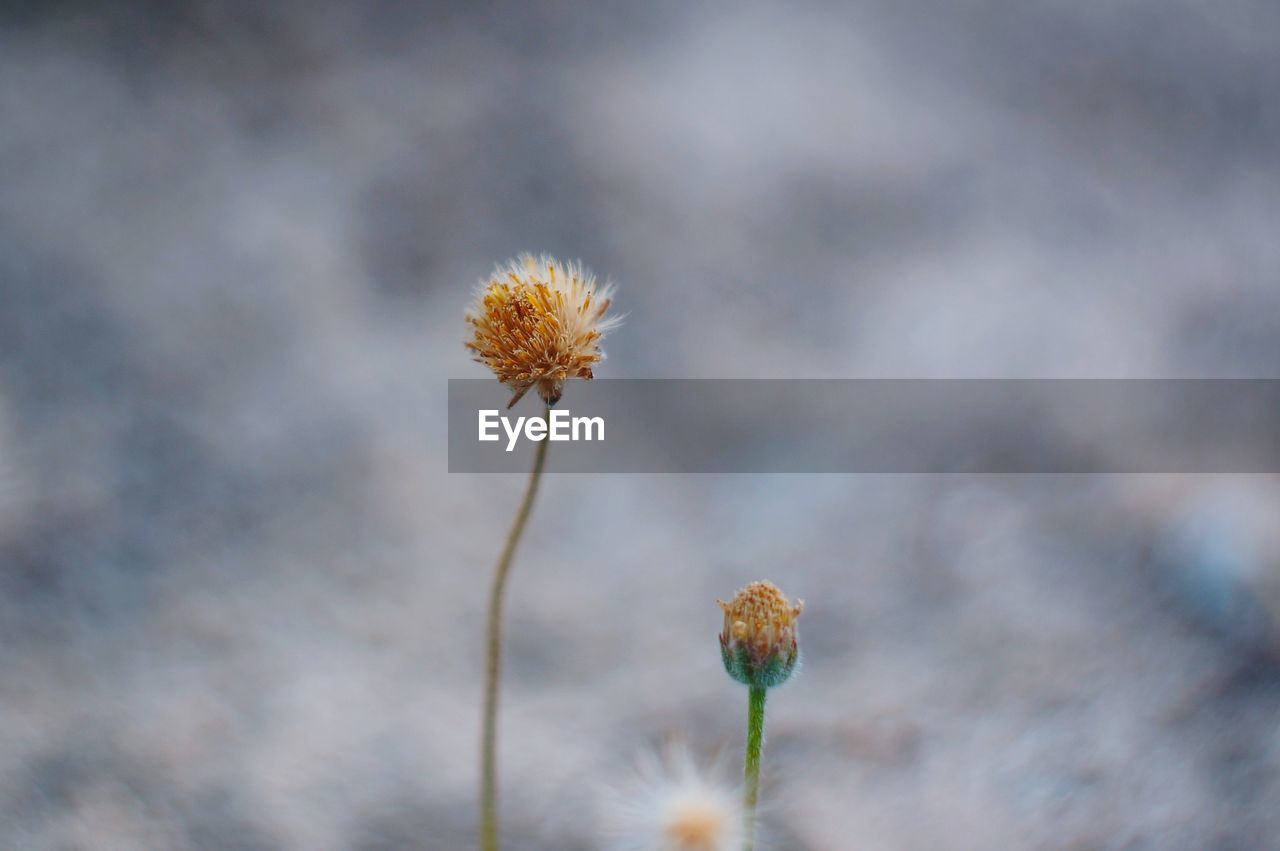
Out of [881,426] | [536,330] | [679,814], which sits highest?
[881,426]

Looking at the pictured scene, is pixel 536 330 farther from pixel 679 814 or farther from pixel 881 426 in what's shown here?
pixel 881 426

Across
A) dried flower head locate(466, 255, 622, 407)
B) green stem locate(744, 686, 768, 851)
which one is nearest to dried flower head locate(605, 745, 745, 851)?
green stem locate(744, 686, 768, 851)

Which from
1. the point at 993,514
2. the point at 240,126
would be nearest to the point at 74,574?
the point at 240,126

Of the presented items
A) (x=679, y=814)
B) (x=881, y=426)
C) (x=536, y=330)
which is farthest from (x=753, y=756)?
(x=881, y=426)

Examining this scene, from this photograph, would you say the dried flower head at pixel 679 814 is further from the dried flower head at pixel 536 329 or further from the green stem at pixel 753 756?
the dried flower head at pixel 536 329

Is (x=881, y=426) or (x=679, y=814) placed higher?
(x=881, y=426)

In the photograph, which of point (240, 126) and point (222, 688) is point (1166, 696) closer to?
point (222, 688)
